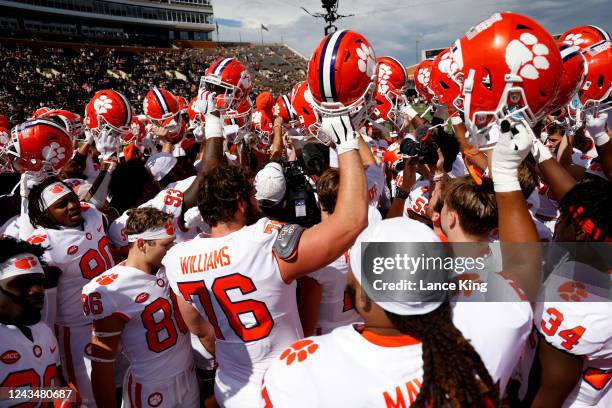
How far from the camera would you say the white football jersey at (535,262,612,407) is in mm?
1745

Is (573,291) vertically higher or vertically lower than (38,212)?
lower

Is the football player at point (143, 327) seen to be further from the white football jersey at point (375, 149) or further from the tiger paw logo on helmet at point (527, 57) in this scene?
the white football jersey at point (375, 149)

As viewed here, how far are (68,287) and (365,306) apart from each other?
9.20 feet

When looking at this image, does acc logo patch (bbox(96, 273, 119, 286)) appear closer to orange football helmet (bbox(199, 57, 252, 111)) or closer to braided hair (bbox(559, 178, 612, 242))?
orange football helmet (bbox(199, 57, 252, 111))

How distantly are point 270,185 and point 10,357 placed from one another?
6.65 feet

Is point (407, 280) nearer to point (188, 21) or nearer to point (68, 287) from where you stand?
point (68, 287)

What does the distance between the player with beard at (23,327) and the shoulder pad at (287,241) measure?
4.78 ft

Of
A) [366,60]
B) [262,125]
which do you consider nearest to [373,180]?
[366,60]

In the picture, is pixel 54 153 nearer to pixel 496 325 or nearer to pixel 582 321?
pixel 496 325

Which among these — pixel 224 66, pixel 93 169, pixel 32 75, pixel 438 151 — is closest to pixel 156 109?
pixel 93 169

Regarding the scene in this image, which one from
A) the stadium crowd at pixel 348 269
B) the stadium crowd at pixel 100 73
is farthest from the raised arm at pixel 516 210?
the stadium crowd at pixel 100 73

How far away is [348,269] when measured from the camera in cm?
200

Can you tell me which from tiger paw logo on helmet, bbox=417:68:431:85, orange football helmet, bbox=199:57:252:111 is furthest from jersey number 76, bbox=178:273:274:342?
tiger paw logo on helmet, bbox=417:68:431:85

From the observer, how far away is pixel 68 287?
3.18m
